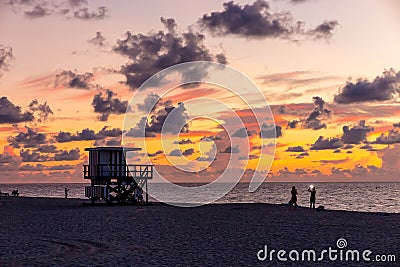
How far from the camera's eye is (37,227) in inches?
1201

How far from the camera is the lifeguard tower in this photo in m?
50.0

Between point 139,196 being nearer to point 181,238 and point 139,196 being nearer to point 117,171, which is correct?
→ point 117,171

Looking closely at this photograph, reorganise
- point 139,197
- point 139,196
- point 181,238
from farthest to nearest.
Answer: point 139,196, point 139,197, point 181,238

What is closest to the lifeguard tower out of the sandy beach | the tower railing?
the tower railing

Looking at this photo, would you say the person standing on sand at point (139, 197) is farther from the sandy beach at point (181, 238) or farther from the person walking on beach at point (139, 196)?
the sandy beach at point (181, 238)

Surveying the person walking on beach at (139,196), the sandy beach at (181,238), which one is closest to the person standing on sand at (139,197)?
the person walking on beach at (139,196)

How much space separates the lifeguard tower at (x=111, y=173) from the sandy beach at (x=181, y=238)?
12823mm

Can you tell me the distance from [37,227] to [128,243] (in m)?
9.47

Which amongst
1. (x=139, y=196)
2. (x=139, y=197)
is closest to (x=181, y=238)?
(x=139, y=197)

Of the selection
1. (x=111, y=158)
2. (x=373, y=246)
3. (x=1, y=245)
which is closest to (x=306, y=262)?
(x=373, y=246)

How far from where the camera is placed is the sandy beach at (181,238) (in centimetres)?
1894

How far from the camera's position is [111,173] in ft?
166

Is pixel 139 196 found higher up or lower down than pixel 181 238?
higher up

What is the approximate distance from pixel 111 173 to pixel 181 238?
86.6 feet
